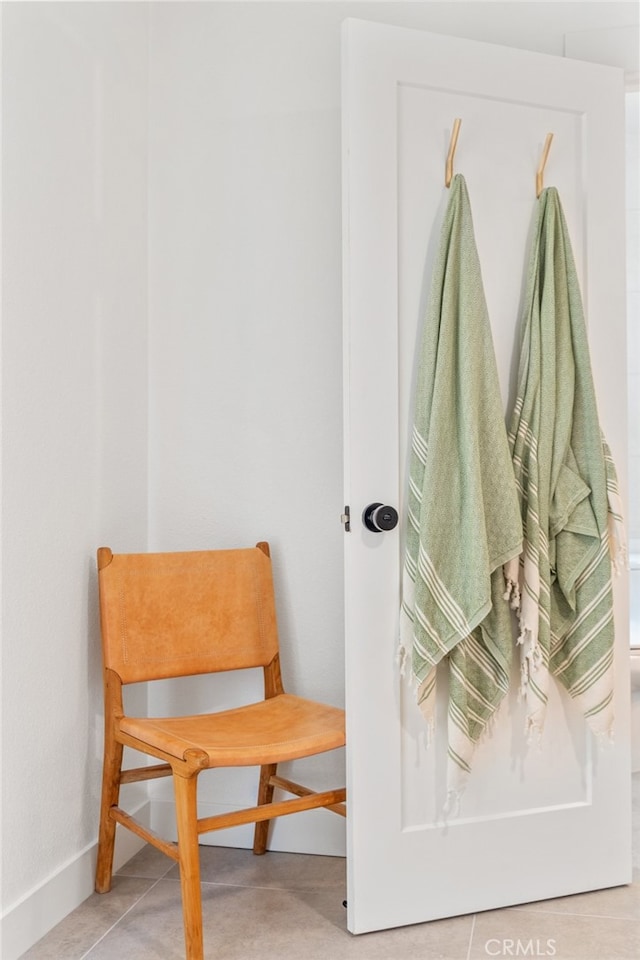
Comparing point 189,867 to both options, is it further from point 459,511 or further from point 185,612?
point 459,511

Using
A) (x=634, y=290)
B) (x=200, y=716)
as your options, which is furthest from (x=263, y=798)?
(x=634, y=290)

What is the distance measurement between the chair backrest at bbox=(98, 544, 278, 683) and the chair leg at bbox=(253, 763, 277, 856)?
25 centimetres

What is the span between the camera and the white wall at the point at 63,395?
1.63 meters

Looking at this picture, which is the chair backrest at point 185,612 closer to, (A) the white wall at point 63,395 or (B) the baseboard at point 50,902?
(A) the white wall at point 63,395

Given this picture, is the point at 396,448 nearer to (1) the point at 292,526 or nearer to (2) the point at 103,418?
(1) the point at 292,526

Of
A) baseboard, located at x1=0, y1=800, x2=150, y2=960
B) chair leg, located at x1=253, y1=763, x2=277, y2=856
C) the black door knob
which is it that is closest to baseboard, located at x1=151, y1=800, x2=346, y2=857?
chair leg, located at x1=253, y1=763, x2=277, y2=856

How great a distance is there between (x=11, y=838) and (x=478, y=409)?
121cm

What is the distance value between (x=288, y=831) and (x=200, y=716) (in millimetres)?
464

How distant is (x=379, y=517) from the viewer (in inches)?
68.0

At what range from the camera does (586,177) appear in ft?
6.30

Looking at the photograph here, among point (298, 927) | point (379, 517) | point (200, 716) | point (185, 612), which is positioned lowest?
point (298, 927)

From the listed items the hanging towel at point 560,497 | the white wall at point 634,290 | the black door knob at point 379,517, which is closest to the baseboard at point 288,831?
the hanging towel at point 560,497

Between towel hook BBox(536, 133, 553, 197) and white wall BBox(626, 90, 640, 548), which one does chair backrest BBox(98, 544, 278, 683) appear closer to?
A: towel hook BBox(536, 133, 553, 197)

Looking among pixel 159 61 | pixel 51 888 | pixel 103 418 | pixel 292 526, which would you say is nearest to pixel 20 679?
pixel 51 888
